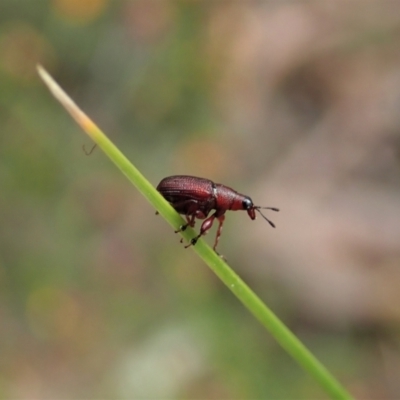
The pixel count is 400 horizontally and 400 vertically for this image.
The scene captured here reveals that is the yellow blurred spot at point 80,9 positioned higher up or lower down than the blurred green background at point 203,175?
higher up

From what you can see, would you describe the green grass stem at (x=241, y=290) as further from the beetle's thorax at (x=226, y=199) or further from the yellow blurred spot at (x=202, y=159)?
the yellow blurred spot at (x=202, y=159)

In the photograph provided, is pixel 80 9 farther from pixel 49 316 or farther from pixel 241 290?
pixel 241 290

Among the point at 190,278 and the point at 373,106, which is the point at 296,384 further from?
the point at 373,106

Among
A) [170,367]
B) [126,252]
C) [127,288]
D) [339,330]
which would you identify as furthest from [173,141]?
[339,330]

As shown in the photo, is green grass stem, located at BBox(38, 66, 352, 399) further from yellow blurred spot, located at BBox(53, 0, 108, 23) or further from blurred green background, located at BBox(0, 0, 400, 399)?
yellow blurred spot, located at BBox(53, 0, 108, 23)

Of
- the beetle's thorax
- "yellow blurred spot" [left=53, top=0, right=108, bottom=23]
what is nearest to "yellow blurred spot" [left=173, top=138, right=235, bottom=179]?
"yellow blurred spot" [left=53, top=0, right=108, bottom=23]

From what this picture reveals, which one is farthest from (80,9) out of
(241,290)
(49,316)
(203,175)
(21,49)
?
(241,290)

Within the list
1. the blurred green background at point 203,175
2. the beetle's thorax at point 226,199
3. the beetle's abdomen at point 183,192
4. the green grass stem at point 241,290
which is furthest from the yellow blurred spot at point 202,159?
the green grass stem at point 241,290
